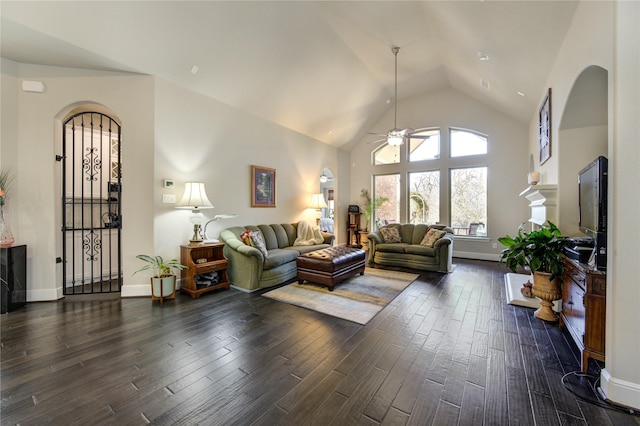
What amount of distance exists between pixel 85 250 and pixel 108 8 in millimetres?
3451

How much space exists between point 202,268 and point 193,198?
1.03 metres

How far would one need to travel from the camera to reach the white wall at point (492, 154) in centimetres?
608

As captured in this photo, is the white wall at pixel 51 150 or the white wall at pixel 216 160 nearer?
the white wall at pixel 51 150

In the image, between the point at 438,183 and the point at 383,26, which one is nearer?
the point at 383,26

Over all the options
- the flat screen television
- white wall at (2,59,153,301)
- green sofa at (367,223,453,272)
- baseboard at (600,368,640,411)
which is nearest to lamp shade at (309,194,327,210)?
green sofa at (367,223,453,272)

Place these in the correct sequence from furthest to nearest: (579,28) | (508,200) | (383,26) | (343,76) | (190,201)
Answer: (508,200)
(343,76)
(383,26)
(190,201)
(579,28)

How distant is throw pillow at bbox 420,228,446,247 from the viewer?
5.36 metres

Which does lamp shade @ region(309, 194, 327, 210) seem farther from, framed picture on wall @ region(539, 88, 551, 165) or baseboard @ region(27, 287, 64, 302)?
baseboard @ region(27, 287, 64, 302)

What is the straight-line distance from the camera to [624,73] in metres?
1.68

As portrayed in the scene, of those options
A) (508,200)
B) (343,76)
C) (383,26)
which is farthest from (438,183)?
(383,26)

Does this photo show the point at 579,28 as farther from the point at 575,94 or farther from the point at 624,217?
the point at 624,217

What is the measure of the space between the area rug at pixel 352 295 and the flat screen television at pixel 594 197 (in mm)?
2163

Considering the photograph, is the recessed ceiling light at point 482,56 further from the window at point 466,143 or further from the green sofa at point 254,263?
the green sofa at point 254,263

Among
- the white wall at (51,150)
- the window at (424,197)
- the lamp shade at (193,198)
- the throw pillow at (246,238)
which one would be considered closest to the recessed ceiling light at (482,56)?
the window at (424,197)
